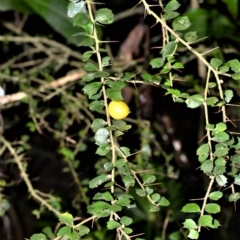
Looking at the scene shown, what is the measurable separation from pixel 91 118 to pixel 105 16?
0.48 meters

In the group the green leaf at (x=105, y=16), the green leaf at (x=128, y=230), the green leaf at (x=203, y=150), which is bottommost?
the green leaf at (x=128, y=230)

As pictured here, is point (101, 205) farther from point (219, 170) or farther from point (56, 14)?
point (56, 14)

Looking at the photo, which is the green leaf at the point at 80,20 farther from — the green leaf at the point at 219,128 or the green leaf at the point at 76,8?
the green leaf at the point at 219,128

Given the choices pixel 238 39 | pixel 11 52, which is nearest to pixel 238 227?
pixel 238 39

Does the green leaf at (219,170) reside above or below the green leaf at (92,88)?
below

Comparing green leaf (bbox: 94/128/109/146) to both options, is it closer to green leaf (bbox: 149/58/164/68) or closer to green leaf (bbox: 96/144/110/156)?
green leaf (bbox: 96/144/110/156)

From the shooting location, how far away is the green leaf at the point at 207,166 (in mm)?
537

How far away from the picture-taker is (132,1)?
138 cm

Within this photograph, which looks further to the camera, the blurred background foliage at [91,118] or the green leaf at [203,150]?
the blurred background foliage at [91,118]

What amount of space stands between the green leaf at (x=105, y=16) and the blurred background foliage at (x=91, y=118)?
11.7 inches

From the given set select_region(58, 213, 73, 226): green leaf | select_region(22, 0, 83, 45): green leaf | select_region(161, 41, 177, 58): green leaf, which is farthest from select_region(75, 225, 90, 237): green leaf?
select_region(22, 0, 83, 45): green leaf

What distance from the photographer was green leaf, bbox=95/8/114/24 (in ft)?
1.92

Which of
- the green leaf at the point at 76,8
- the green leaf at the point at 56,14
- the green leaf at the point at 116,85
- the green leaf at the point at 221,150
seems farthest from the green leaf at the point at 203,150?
the green leaf at the point at 56,14

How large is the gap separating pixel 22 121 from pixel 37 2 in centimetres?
34
